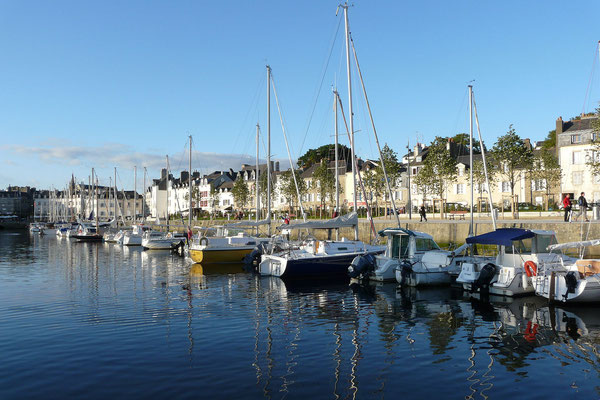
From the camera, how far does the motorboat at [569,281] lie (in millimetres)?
20375

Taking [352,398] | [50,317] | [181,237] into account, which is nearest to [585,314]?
[352,398]

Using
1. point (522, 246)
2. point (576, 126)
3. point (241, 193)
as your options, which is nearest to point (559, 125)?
point (576, 126)

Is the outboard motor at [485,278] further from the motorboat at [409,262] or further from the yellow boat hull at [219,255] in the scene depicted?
the yellow boat hull at [219,255]

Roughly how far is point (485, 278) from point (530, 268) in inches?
78.6

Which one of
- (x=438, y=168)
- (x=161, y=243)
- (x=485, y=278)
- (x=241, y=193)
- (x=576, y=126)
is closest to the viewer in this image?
(x=485, y=278)

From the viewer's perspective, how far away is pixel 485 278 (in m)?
23.4

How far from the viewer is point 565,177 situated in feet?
232

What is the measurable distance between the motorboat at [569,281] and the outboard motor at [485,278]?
74.8 inches

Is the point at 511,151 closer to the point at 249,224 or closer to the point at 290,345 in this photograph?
the point at 249,224

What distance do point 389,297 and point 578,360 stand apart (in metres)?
11.2

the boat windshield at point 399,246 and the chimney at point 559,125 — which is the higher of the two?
the chimney at point 559,125

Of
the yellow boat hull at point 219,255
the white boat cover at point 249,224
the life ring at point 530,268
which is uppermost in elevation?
the white boat cover at point 249,224

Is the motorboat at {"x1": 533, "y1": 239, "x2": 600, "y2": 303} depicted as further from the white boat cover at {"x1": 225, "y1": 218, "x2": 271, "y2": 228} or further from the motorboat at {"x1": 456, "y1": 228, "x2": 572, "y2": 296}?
the white boat cover at {"x1": 225, "y1": 218, "x2": 271, "y2": 228}

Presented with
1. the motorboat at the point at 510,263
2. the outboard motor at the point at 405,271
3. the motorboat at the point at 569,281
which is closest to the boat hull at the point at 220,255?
the outboard motor at the point at 405,271
